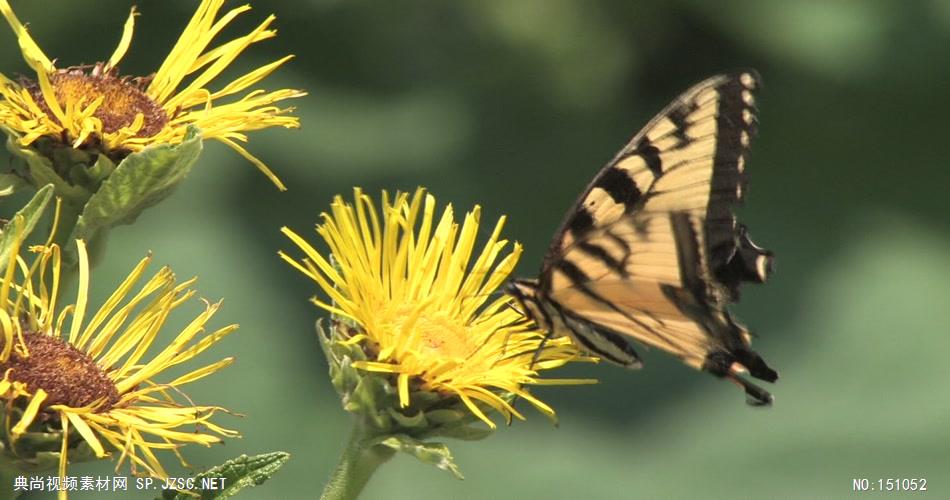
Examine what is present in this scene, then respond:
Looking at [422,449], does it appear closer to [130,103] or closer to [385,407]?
[385,407]

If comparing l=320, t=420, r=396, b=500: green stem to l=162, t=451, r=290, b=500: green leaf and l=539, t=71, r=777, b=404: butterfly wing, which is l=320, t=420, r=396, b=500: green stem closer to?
l=162, t=451, r=290, b=500: green leaf

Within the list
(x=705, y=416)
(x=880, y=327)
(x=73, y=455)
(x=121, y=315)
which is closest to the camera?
(x=73, y=455)

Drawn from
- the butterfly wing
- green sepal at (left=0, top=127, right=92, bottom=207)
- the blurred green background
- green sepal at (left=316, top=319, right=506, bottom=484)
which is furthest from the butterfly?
the blurred green background

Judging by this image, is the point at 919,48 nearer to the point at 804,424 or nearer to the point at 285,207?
the point at 804,424

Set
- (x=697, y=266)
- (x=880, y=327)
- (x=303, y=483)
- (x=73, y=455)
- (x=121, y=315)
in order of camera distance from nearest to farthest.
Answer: (x=73, y=455) < (x=121, y=315) < (x=697, y=266) < (x=303, y=483) < (x=880, y=327)

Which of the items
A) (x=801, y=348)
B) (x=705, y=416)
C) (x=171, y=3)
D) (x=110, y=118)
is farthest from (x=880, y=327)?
(x=110, y=118)

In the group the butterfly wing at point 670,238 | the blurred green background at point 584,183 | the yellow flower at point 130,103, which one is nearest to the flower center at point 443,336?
the butterfly wing at point 670,238

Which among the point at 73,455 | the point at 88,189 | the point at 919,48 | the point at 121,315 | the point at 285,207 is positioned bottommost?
the point at 73,455
